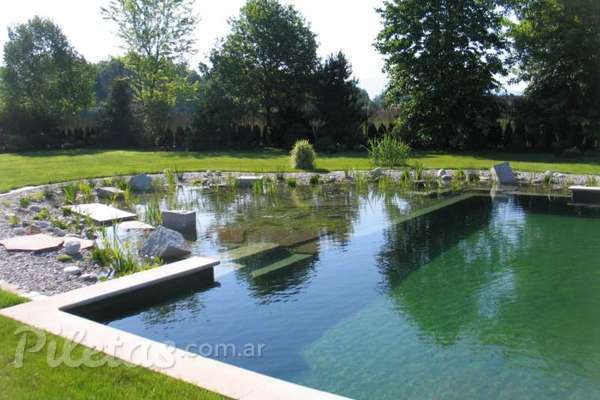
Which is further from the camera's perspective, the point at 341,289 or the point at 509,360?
the point at 341,289

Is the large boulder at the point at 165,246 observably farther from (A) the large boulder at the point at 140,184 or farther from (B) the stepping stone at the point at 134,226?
(A) the large boulder at the point at 140,184

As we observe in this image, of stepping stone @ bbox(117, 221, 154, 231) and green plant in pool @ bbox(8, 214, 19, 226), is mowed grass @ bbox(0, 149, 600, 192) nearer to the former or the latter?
green plant in pool @ bbox(8, 214, 19, 226)

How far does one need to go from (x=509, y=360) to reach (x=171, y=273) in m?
3.15

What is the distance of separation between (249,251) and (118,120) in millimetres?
22502

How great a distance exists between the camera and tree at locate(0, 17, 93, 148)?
27812 mm

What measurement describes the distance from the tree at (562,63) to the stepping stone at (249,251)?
15.3 m

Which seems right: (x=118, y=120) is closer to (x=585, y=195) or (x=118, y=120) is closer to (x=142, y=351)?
(x=585, y=195)

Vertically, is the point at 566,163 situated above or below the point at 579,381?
above

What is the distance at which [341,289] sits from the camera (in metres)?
5.68

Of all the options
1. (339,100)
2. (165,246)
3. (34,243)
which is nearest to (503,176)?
(165,246)

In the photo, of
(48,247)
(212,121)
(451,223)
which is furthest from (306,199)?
(212,121)

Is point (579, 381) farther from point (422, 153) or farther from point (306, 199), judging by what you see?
point (422, 153)

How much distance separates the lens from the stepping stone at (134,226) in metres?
8.36

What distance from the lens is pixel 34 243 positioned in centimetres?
693
